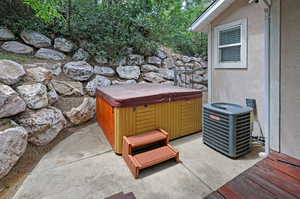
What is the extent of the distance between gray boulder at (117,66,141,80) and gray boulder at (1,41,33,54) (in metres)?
2.55

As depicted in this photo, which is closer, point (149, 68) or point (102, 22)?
point (102, 22)

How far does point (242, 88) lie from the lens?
3305 millimetres

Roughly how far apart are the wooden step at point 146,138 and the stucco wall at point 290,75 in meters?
1.55

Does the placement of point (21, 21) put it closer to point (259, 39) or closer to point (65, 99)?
point (65, 99)

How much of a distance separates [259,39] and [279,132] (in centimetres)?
190

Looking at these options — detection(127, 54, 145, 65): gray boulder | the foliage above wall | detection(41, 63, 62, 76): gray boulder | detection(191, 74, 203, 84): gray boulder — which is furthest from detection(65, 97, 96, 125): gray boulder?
detection(191, 74, 203, 84): gray boulder

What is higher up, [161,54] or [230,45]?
[161,54]

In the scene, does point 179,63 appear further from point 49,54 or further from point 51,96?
point 51,96

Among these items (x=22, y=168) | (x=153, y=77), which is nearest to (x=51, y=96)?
(x=22, y=168)

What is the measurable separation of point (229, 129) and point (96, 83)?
361cm

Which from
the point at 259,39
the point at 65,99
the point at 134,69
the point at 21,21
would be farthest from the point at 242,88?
the point at 21,21

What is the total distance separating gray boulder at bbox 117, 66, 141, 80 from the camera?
529cm

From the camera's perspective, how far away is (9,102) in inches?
95.7

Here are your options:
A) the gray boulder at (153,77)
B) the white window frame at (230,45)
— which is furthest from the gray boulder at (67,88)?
the white window frame at (230,45)
